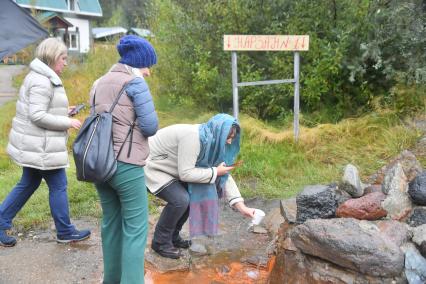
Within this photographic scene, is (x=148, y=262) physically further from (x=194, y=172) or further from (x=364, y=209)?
(x=364, y=209)

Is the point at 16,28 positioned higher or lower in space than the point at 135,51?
higher

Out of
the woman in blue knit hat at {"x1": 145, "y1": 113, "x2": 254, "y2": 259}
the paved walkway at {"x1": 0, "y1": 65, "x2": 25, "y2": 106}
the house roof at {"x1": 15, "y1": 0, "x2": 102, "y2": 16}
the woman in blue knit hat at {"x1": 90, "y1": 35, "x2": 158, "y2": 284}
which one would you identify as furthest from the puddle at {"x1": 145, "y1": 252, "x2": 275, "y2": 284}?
the house roof at {"x1": 15, "y1": 0, "x2": 102, "y2": 16}

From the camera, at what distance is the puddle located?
12.1 feet

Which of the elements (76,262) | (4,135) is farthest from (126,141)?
(4,135)

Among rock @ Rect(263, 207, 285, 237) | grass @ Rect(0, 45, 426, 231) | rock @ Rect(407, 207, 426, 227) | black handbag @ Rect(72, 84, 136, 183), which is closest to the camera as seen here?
black handbag @ Rect(72, 84, 136, 183)

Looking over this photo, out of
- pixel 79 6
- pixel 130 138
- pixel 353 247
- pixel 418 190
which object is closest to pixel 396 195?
pixel 418 190

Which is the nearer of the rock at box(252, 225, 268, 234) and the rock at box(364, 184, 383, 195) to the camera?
the rock at box(364, 184, 383, 195)

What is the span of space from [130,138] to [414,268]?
1.95 metres

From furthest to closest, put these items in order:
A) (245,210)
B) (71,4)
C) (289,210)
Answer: (71,4), (289,210), (245,210)

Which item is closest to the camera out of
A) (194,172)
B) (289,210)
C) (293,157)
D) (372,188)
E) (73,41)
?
(194,172)

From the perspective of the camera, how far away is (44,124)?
3.69 meters

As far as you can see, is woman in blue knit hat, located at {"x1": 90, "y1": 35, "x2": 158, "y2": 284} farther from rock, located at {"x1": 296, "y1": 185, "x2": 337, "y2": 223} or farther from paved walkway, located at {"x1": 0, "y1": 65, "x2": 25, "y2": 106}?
paved walkway, located at {"x1": 0, "y1": 65, "x2": 25, "y2": 106}

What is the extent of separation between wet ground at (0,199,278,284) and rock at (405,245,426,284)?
1149mm

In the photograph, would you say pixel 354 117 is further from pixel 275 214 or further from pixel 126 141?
pixel 126 141
